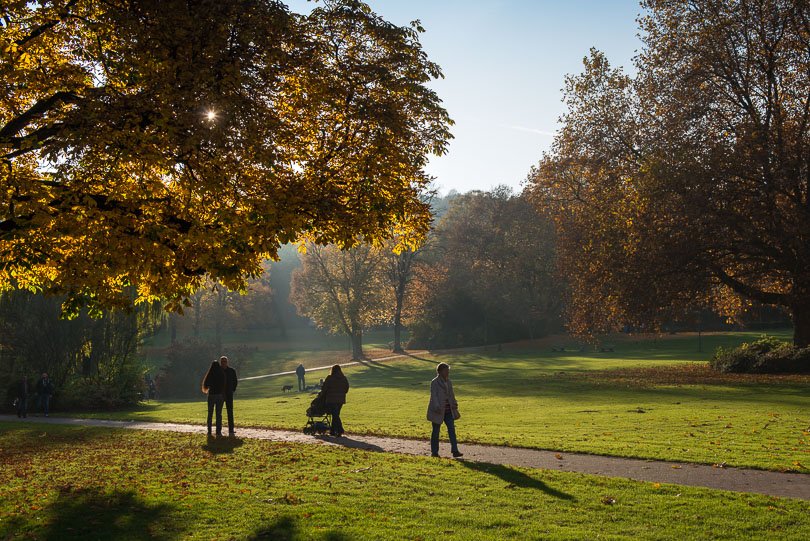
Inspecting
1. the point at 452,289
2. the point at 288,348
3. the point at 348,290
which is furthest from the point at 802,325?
the point at 288,348

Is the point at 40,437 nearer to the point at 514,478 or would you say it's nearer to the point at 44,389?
the point at 44,389

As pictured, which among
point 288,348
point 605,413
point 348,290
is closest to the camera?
point 605,413

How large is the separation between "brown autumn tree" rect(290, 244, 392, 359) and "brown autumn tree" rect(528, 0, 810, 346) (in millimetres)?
33065

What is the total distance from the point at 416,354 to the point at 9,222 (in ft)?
191

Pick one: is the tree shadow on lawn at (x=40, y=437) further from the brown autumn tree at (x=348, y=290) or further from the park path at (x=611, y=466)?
the brown autumn tree at (x=348, y=290)

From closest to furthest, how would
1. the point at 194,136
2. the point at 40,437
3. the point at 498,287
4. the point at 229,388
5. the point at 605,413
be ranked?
the point at 194,136 < the point at 229,388 < the point at 40,437 < the point at 605,413 < the point at 498,287

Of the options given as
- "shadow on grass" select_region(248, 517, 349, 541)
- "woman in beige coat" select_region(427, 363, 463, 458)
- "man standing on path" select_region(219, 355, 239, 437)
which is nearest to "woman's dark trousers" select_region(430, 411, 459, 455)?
"woman in beige coat" select_region(427, 363, 463, 458)

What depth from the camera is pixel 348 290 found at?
67.2 m

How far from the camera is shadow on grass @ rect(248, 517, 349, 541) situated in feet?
27.3

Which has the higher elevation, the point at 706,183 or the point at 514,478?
the point at 706,183

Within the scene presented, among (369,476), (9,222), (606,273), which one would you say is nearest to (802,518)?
(369,476)

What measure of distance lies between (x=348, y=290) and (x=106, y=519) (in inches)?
2275

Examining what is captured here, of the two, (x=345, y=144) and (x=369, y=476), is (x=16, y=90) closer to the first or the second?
(x=345, y=144)

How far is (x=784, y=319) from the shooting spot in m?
65.6
